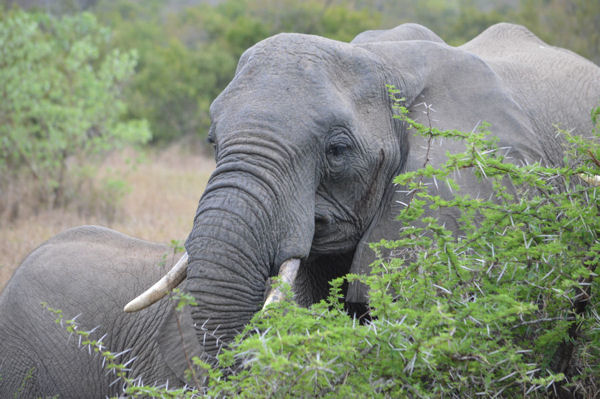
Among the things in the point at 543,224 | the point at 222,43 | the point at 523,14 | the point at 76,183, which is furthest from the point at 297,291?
the point at 523,14

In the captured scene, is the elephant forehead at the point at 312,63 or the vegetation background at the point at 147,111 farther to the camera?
the vegetation background at the point at 147,111

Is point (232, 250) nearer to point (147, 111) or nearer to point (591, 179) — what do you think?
point (591, 179)

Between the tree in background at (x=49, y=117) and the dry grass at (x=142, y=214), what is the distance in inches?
13.4

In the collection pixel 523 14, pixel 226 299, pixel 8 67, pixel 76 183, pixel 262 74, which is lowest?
pixel 523 14

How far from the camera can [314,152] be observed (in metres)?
2.60

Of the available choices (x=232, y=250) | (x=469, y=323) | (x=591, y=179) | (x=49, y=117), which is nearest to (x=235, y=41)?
(x=49, y=117)

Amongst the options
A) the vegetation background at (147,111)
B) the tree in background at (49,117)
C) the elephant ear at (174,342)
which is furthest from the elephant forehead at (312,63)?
the tree in background at (49,117)

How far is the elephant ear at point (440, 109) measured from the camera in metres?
2.82

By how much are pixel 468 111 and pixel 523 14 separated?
43.8ft

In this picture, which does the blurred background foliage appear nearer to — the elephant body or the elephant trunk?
the elephant body

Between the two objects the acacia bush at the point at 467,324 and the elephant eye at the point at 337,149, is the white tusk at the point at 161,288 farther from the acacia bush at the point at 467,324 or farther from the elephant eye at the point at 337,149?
the elephant eye at the point at 337,149

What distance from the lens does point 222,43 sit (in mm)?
14609

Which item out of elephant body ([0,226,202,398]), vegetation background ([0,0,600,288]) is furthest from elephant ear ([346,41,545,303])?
vegetation background ([0,0,600,288])

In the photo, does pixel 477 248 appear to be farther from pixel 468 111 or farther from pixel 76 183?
pixel 76 183
